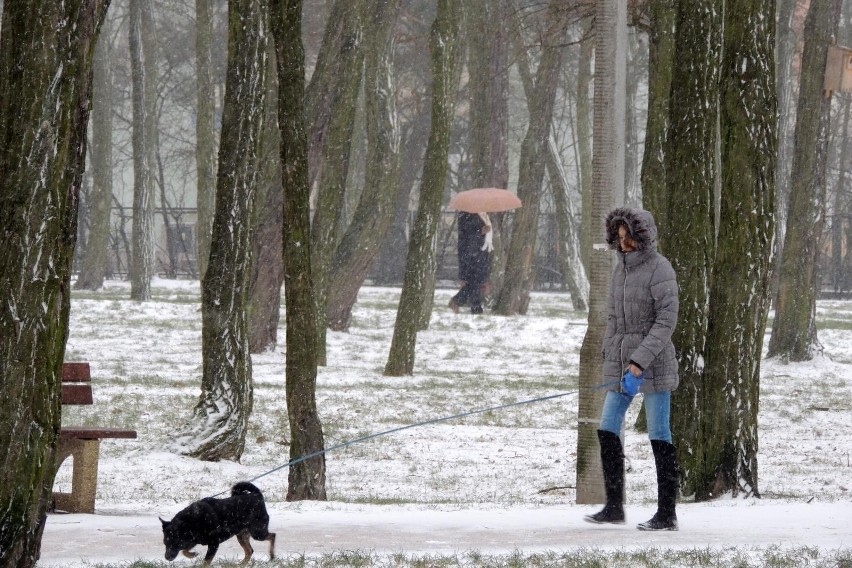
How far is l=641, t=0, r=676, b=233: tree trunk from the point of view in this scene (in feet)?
36.9

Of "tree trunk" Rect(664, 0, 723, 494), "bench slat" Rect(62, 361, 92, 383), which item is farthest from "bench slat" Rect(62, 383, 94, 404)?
"tree trunk" Rect(664, 0, 723, 494)

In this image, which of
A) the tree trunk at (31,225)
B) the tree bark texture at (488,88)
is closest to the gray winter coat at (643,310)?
the tree trunk at (31,225)

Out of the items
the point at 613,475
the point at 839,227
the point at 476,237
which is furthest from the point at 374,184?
the point at 839,227

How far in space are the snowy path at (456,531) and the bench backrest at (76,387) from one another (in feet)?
2.41

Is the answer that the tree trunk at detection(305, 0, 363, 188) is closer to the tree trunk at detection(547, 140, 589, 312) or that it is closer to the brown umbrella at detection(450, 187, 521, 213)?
the brown umbrella at detection(450, 187, 521, 213)

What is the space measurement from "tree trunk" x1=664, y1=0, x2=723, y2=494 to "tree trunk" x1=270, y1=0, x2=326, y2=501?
92.1 inches

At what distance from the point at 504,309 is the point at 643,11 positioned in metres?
14.8

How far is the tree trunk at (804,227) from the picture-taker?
18.4 m

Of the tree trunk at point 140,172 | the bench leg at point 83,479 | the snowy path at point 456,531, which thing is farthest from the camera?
the tree trunk at point 140,172

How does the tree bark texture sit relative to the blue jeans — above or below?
above

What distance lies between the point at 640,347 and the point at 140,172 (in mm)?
25011

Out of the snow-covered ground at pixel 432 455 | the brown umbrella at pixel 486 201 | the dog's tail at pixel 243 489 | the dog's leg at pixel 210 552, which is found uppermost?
the brown umbrella at pixel 486 201

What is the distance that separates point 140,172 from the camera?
1192 inches

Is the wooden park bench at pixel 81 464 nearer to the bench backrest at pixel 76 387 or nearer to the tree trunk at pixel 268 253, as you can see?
the bench backrest at pixel 76 387
